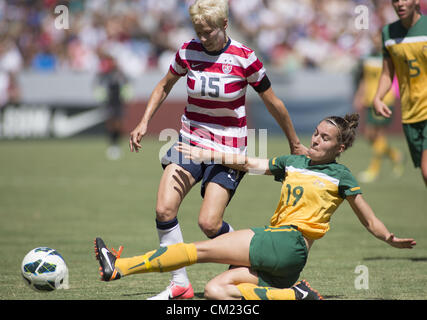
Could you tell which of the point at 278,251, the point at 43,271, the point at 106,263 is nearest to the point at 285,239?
the point at 278,251

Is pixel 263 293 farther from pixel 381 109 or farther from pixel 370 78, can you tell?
pixel 370 78

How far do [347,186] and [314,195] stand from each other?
0.24 metres

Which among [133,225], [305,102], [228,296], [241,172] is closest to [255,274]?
[228,296]

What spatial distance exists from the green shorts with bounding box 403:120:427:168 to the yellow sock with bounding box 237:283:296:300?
2739 mm

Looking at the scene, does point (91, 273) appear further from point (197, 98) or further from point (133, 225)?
point (133, 225)

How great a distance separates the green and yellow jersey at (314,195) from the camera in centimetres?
484

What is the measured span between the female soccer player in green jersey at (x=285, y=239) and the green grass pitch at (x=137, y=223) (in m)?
0.69

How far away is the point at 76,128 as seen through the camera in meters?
22.0

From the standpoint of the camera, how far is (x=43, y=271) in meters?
5.21

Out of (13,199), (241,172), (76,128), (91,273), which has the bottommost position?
(76,128)

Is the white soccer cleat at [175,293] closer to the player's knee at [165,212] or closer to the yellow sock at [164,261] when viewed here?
the player's knee at [165,212]

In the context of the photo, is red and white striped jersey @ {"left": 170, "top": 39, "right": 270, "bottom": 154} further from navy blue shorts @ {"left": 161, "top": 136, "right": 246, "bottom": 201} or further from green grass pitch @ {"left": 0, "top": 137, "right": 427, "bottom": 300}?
green grass pitch @ {"left": 0, "top": 137, "right": 427, "bottom": 300}

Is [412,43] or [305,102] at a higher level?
[412,43]
